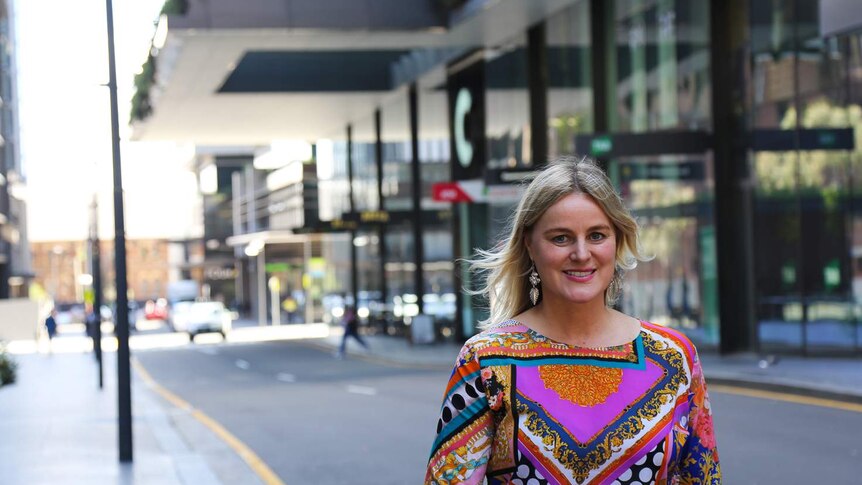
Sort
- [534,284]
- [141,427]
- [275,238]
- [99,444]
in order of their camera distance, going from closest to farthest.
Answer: [534,284] < [99,444] < [141,427] < [275,238]

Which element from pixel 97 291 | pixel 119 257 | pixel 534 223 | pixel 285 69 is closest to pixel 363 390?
pixel 119 257

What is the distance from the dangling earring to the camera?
316 centimetres

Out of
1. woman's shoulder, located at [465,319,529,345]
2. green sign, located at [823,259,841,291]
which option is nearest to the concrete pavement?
green sign, located at [823,259,841,291]

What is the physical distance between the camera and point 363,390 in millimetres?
22797

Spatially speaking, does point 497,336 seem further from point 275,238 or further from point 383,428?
point 275,238

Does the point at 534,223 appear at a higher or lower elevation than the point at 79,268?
higher

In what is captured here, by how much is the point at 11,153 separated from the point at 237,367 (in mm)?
51136

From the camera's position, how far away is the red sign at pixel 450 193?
2888 centimetres

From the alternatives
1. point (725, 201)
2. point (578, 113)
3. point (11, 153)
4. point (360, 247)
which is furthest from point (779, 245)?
point (11, 153)

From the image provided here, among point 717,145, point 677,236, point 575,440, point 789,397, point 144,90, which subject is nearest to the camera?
point 575,440

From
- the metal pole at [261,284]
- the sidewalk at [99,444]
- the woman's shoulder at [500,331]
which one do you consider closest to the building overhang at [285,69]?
the sidewalk at [99,444]

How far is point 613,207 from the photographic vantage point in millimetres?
3002

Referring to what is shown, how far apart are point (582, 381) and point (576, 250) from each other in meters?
0.29

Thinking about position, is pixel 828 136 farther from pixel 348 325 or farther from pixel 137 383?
pixel 348 325
